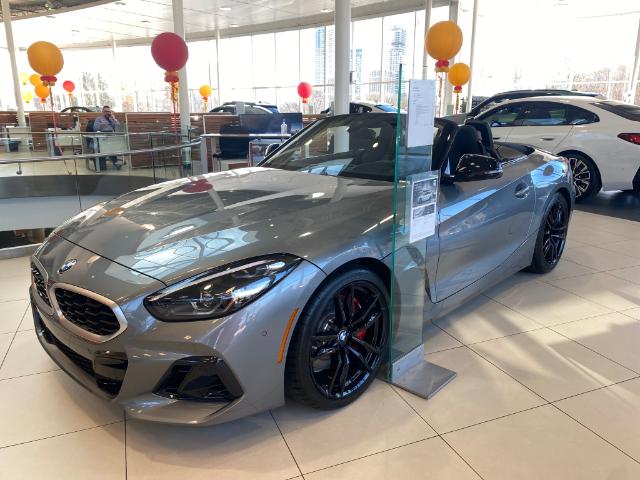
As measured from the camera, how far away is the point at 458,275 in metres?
2.52

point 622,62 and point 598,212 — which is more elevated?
point 622,62

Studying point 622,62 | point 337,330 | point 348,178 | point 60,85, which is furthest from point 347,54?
point 60,85

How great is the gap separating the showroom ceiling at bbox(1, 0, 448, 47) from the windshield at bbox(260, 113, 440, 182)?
13.2 m

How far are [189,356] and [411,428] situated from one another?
960 millimetres

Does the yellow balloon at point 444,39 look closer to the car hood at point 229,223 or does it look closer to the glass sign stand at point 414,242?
the car hood at point 229,223

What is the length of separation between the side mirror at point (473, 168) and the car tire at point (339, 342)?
2.51 feet

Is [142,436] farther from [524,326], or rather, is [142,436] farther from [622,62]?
[622,62]

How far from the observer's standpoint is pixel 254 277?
1677mm

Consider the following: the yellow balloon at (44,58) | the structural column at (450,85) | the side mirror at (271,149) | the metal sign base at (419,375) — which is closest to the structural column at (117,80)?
the yellow balloon at (44,58)

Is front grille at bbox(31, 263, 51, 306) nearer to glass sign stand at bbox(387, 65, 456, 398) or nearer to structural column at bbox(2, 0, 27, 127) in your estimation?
glass sign stand at bbox(387, 65, 456, 398)

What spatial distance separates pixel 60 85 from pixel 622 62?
85.3ft

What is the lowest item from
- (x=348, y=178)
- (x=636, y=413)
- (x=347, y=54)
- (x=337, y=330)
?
(x=636, y=413)

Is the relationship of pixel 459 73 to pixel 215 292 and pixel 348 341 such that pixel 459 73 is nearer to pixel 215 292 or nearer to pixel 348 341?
pixel 348 341

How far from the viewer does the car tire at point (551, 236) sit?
3424 millimetres
